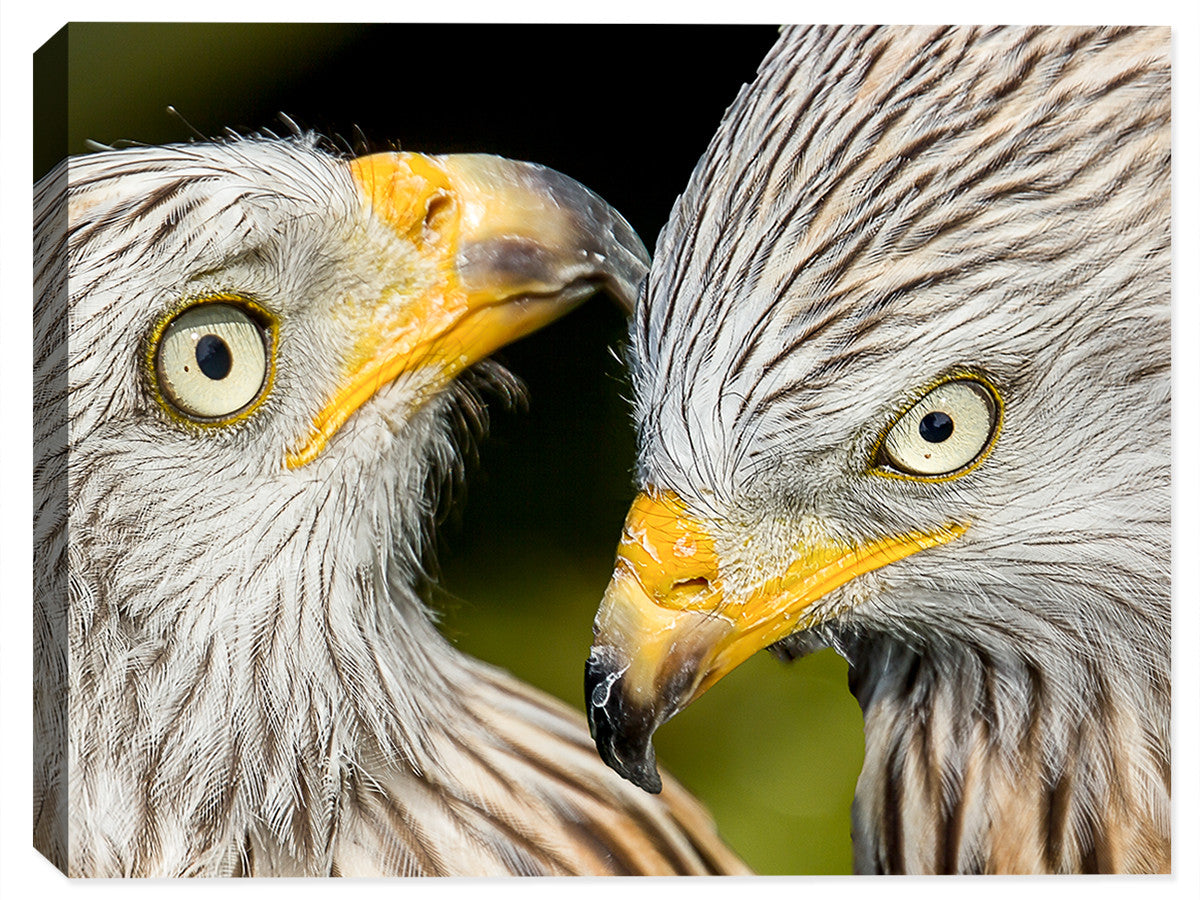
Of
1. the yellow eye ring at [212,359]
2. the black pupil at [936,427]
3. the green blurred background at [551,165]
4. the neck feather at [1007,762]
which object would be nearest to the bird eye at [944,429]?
the black pupil at [936,427]

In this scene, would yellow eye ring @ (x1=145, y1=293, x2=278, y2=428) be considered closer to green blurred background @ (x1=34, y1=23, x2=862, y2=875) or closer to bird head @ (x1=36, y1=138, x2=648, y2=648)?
bird head @ (x1=36, y1=138, x2=648, y2=648)

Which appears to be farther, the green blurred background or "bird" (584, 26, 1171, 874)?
the green blurred background

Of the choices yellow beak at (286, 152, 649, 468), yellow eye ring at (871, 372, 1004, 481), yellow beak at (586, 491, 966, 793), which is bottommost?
yellow beak at (586, 491, 966, 793)

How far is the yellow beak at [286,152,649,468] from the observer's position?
1.72m

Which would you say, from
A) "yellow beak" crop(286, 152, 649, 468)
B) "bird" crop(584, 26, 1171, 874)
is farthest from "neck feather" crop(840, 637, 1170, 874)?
"yellow beak" crop(286, 152, 649, 468)

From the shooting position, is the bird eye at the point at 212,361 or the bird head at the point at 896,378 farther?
the bird eye at the point at 212,361

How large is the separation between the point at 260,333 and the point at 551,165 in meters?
0.53

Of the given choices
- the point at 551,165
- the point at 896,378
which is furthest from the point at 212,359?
the point at 896,378

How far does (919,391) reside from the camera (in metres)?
1.58

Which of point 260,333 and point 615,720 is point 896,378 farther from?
point 260,333

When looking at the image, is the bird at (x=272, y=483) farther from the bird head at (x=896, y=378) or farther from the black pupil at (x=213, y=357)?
the bird head at (x=896, y=378)

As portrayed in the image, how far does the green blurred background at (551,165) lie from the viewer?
186 centimetres

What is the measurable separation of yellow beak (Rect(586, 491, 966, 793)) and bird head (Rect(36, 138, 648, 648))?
0.40 metres

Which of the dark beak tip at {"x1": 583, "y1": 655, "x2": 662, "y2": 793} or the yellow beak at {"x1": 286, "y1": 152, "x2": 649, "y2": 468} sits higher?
the yellow beak at {"x1": 286, "y1": 152, "x2": 649, "y2": 468}
